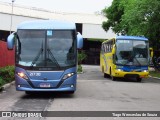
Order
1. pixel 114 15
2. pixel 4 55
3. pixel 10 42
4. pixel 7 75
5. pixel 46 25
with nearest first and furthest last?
pixel 10 42
pixel 46 25
pixel 7 75
pixel 4 55
pixel 114 15

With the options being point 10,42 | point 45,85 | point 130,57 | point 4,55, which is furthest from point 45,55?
point 130,57

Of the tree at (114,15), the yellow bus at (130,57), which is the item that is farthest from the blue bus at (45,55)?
the tree at (114,15)

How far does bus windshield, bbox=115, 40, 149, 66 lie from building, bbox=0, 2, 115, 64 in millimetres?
34052

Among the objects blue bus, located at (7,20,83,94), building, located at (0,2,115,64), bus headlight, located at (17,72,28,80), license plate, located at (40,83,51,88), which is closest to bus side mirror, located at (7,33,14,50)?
blue bus, located at (7,20,83,94)

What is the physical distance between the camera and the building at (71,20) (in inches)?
2379

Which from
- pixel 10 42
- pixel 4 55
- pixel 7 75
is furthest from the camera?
pixel 4 55

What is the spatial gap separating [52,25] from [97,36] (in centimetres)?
5561

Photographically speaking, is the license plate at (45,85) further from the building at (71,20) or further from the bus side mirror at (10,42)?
Answer: the building at (71,20)

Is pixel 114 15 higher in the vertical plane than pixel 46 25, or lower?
higher

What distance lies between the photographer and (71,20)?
6838cm

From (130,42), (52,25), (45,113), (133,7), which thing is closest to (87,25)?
(133,7)

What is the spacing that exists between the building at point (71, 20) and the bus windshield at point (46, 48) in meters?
Result: 44.0

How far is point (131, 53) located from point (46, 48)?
12830mm

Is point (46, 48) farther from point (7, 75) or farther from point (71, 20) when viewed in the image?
point (71, 20)
